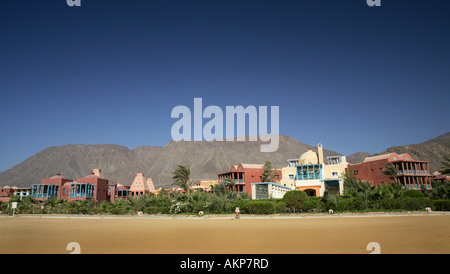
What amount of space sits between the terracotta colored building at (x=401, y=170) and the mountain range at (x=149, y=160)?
283 ft

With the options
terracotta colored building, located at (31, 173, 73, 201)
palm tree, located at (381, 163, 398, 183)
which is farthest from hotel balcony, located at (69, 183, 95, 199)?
palm tree, located at (381, 163, 398, 183)

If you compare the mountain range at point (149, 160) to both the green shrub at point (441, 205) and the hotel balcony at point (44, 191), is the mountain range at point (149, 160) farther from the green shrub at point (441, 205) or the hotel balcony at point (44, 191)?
the green shrub at point (441, 205)

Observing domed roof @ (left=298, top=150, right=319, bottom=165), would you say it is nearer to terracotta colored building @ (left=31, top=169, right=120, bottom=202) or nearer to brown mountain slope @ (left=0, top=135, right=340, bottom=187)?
terracotta colored building @ (left=31, top=169, right=120, bottom=202)

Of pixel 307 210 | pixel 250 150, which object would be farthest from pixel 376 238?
pixel 250 150

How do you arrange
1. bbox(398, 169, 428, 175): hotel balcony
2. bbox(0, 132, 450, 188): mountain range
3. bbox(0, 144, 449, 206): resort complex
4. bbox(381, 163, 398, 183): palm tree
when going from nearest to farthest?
bbox(0, 144, 449, 206): resort complex → bbox(381, 163, 398, 183): palm tree → bbox(398, 169, 428, 175): hotel balcony → bbox(0, 132, 450, 188): mountain range

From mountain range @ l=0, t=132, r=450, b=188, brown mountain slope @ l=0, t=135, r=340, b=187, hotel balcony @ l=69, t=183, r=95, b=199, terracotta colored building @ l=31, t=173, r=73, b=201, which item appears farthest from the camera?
brown mountain slope @ l=0, t=135, r=340, b=187

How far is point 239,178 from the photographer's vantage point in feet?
193

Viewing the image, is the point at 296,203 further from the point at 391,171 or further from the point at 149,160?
the point at 149,160

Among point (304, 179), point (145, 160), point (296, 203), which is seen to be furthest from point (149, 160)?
point (296, 203)

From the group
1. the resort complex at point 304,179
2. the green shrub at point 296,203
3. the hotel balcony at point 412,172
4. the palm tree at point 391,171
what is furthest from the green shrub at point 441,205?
the hotel balcony at point 412,172

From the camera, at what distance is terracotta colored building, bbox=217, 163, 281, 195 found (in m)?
57.9

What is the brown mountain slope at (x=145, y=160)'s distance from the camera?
153 metres
